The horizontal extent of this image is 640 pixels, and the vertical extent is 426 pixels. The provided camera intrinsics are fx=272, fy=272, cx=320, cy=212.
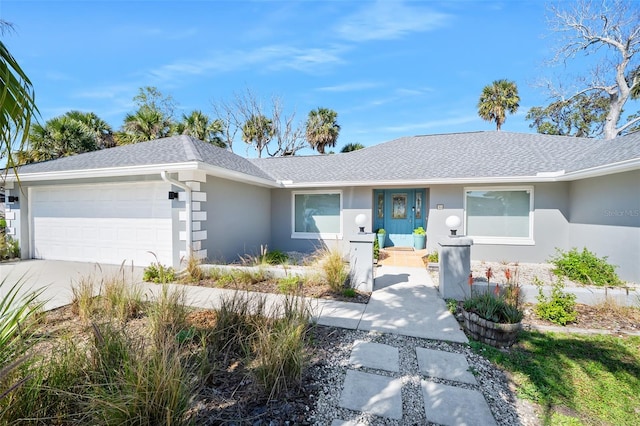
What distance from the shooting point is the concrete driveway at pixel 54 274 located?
5.58 m

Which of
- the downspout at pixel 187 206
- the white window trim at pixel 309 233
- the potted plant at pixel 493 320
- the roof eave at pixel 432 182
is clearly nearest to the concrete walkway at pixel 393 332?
the potted plant at pixel 493 320

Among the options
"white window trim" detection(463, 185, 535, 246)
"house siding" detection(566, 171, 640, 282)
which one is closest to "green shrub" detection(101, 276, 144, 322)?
"white window trim" detection(463, 185, 535, 246)

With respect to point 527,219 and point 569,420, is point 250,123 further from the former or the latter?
point 569,420

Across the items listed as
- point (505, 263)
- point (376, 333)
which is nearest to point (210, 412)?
point (376, 333)

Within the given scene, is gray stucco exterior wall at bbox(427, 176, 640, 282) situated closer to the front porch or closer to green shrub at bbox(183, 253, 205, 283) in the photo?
the front porch

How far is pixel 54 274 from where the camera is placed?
7.37m

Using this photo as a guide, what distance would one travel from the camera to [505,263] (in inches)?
351

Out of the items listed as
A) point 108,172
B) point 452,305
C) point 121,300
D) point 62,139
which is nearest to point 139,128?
point 62,139

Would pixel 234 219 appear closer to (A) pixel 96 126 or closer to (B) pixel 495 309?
(B) pixel 495 309

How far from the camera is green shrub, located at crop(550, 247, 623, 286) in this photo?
6.49 meters

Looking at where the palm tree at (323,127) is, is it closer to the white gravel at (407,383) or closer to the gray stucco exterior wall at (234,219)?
the gray stucco exterior wall at (234,219)

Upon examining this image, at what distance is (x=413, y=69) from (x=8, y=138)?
471 inches

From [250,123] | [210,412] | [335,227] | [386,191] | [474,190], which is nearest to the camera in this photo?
[210,412]

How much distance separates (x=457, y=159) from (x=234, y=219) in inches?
339
